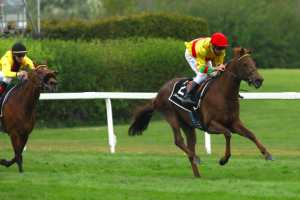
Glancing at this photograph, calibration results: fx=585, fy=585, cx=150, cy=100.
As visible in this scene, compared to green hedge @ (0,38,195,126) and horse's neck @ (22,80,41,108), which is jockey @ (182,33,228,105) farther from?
green hedge @ (0,38,195,126)

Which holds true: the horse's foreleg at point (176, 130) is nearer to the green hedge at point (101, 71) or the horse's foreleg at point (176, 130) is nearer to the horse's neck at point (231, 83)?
the horse's neck at point (231, 83)

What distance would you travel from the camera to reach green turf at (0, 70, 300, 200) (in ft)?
20.3

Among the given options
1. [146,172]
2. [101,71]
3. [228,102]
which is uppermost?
[228,102]

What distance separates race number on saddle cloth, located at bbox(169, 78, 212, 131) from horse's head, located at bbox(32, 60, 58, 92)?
163 cm

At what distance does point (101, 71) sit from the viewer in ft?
52.5

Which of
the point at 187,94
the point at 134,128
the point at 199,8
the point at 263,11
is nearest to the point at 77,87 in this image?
the point at 134,128

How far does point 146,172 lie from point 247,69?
6.67 feet

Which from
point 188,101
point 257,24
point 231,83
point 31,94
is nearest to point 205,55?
point 231,83

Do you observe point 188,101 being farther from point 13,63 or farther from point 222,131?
point 13,63

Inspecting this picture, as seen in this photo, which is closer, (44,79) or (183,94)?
(44,79)

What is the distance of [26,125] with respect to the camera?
7.93 m

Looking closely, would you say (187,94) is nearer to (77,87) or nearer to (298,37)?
(77,87)

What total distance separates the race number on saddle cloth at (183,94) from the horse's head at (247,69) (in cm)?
62

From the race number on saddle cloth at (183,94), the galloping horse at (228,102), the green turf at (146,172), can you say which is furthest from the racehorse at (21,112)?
the galloping horse at (228,102)
